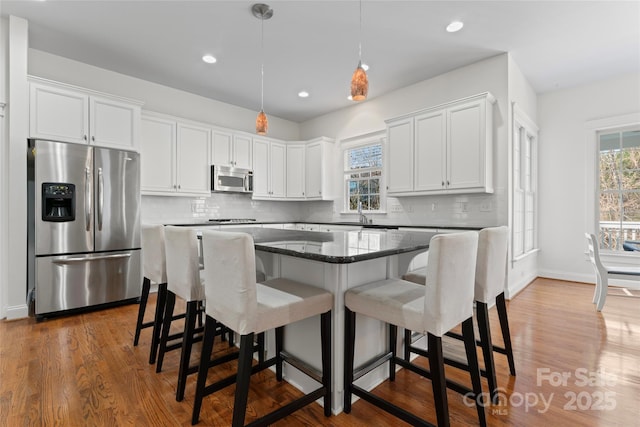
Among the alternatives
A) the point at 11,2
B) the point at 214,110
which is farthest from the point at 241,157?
the point at 11,2

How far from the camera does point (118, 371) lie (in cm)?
204

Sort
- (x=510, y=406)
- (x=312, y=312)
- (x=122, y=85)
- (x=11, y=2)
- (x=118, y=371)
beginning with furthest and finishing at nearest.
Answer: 1. (x=122, y=85)
2. (x=11, y=2)
3. (x=118, y=371)
4. (x=510, y=406)
5. (x=312, y=312)

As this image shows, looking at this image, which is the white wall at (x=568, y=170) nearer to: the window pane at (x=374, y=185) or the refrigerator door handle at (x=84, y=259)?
the window pane at (x=374, y=185)

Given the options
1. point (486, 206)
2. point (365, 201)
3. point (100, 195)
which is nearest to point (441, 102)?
point (486, 206)

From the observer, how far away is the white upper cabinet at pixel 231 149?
4.77 meters

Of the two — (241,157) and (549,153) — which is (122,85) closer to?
(241,157)

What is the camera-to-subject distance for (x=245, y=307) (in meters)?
1.32

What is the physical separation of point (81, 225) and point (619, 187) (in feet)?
23.0

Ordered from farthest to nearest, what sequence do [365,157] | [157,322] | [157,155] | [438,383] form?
1. [365,157]
2. [157,155]
3. [157,322]
4. [438,383]

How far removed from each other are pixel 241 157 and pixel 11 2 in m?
2.94

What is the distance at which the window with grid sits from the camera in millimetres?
5180

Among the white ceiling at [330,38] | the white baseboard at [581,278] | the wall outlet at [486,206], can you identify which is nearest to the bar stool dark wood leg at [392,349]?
the wall outlet at [486,206]

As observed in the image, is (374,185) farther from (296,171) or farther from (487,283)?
(487,283)

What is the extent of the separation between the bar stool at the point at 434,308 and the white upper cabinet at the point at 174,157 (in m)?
3.55
